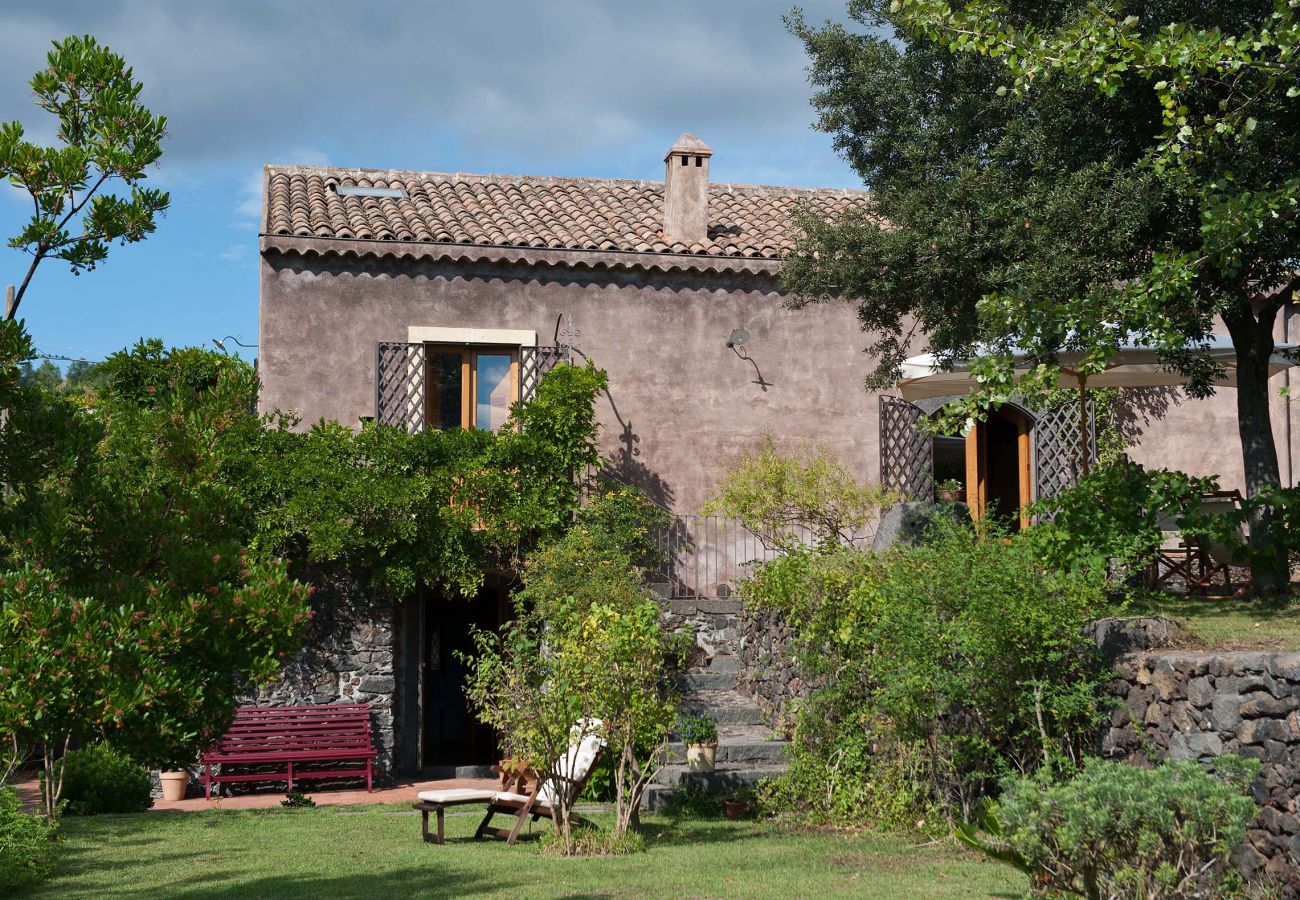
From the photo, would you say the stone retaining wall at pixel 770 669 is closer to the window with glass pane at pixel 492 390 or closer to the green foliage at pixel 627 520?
the green foliage at pixel 627 520

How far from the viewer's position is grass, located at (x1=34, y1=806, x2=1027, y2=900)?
7035 mm

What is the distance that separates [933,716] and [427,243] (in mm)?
9392

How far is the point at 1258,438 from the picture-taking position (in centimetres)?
933

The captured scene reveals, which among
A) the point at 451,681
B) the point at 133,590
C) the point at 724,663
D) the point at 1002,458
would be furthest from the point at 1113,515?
the point at 451,681

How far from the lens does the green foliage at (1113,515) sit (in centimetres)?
850

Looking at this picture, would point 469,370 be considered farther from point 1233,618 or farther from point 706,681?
point 1233,618

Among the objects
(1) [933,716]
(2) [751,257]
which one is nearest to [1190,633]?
(1) [933,716]

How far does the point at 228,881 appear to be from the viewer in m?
7.66

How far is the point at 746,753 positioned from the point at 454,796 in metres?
2.90

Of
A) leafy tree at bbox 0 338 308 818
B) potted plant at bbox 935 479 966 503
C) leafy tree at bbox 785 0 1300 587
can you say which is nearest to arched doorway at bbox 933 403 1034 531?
potted plant at bbox 935 479 966 503

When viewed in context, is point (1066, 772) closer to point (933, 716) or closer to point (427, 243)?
point (933, 716)

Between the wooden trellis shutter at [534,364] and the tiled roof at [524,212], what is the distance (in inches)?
51.3

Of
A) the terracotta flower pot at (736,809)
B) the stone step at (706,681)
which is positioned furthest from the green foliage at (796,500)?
the terracotta flower pot at (736,809)

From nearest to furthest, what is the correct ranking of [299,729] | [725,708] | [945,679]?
[945,679], [725,708], [299,729]
